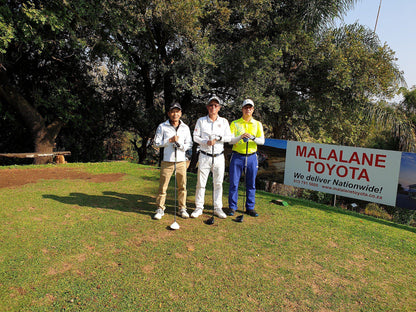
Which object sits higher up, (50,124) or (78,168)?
(50,124)

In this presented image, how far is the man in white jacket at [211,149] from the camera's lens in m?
5.20

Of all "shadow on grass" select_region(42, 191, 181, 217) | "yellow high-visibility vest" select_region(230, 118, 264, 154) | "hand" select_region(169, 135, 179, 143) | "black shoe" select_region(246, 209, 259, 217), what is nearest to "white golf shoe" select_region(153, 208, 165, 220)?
"shadow on grass" select_region(42, 191, 181, 217)

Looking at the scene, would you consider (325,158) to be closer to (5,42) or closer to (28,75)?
(5,42)

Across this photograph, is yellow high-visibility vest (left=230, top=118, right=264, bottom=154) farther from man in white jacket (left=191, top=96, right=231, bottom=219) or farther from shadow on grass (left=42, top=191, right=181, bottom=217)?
shadow on grass (left=42, top=191, right=181, bottom=217)

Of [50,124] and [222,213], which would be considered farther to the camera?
[50,124]

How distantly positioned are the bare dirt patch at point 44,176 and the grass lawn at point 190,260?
5.05ft

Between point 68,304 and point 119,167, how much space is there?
758 centimetres

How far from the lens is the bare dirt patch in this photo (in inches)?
278

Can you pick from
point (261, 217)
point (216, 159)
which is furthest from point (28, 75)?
point (261, 217)

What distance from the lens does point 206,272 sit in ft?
10.9

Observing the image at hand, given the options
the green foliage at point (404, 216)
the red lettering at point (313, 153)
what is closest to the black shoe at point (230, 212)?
the red lettering at point (313, 153)

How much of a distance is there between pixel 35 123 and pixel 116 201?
29.0 feet

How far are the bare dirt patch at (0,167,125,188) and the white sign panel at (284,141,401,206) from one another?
5.18 meters

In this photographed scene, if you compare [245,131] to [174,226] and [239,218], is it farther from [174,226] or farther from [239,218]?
[174,226]
